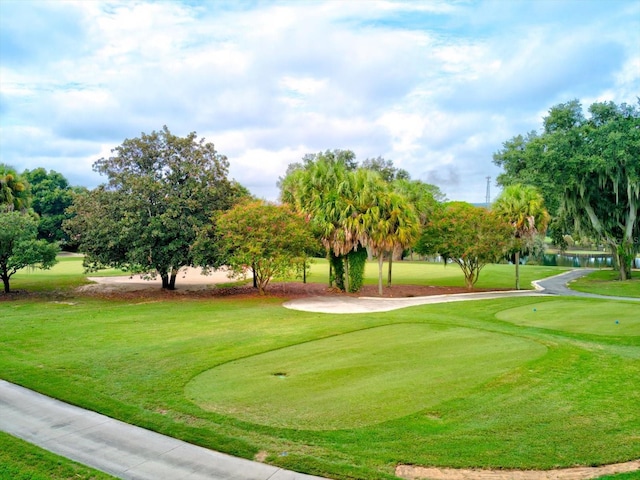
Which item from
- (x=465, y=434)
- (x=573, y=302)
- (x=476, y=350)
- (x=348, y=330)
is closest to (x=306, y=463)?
(x=465, y=434)

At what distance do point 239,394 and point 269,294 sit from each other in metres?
17.4

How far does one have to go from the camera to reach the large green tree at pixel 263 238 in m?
23.4

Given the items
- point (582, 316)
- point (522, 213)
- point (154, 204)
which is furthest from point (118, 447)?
point (522, 213)

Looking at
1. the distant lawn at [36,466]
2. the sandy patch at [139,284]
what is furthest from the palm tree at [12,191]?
the distant lawn at [36,466]

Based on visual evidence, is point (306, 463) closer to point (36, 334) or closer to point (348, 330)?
point (348, 330)

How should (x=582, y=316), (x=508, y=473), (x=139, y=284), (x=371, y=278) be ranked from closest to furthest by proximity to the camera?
(x=508, y=473), (x=582, y=316), (x=139, y=284), (x=371, y=278)

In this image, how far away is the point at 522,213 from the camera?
95.6 feet

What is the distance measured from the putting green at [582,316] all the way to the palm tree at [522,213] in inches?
298

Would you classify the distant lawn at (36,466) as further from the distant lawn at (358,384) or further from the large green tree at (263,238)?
the large green tree at (263,238)

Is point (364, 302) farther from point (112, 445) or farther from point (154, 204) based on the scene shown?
point (112, 445)

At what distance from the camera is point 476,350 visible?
40.0 feet

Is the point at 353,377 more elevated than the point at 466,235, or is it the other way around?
the point at 466,235

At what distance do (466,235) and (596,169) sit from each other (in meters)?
10.8

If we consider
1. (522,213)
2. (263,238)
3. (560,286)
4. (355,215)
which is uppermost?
(522,213)
